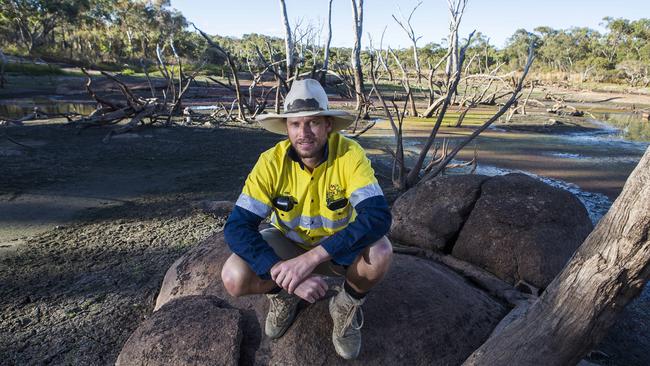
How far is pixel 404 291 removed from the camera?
8.45 ft

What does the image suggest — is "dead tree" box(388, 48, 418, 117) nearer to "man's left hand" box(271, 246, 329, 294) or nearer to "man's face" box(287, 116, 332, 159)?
"man's face" box(287, 116, 332, 159)

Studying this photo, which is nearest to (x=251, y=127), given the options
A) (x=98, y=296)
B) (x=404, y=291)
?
(x=98, y=296)

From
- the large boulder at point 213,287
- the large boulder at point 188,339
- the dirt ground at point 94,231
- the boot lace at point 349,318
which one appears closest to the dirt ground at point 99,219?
the dirt ground at point 94,231

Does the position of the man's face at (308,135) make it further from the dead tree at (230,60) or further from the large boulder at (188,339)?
the dead tree at (230,60)

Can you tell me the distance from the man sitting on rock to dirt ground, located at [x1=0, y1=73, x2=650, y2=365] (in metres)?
1.38

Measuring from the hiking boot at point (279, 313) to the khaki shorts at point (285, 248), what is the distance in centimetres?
20

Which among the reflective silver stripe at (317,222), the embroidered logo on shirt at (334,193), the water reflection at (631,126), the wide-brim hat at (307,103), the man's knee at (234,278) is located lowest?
the water reflection at (631,126)

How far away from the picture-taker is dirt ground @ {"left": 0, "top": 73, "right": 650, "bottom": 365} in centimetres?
310

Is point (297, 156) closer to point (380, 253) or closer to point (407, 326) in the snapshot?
point (380, 253)

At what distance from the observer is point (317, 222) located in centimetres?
228

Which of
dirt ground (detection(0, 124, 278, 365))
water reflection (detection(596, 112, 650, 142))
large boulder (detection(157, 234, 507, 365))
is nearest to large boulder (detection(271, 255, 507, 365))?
large boulder (detection(157, 234, 507, 365))

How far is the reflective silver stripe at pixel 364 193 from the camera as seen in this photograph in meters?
2.09

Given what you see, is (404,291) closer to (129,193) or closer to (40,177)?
(129,193)

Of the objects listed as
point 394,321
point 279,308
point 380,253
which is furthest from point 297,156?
point 394,321
